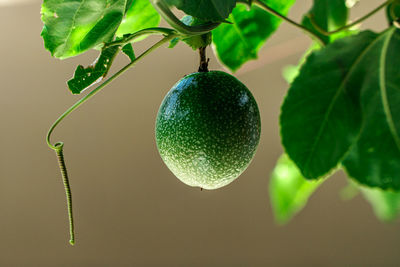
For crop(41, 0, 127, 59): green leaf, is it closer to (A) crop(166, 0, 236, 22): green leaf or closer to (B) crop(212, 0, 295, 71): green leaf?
(A) crop(166, 0, 236, 22): green leaf

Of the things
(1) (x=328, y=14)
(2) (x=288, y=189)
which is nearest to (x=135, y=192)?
(2) (x=288, y=189)

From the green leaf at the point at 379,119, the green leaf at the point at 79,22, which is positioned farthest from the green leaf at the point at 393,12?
the green leaf at the point at 79,22

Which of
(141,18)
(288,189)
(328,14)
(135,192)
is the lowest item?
(135,192)

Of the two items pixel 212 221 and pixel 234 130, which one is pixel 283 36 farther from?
pixel 234 130

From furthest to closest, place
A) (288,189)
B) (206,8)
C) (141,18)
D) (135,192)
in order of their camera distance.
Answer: (135,192) < (288,189) < (141,18) < (206,8)

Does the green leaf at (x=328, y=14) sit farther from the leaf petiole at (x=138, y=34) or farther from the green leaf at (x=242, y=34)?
the leaf petiole at (x=138, y=34)

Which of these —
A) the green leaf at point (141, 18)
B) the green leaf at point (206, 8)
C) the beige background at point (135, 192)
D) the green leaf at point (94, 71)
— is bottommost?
the beige background at point (135, 192)

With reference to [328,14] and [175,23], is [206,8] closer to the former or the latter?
[175,23]

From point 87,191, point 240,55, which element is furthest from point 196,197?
point 240,55
